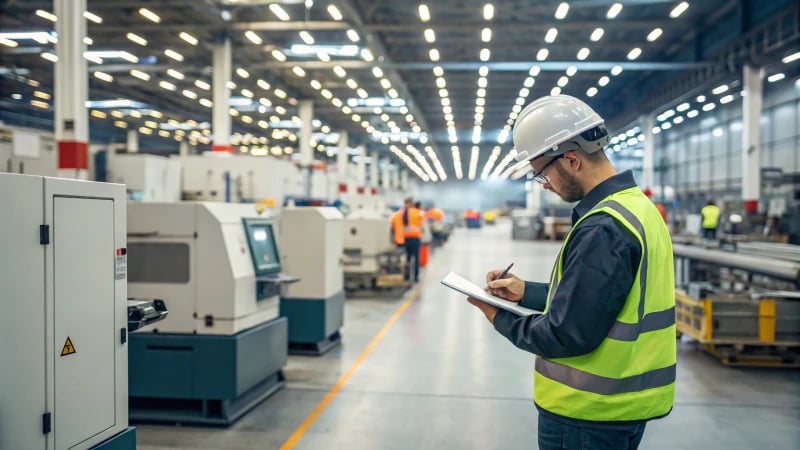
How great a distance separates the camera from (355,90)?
2416 cm

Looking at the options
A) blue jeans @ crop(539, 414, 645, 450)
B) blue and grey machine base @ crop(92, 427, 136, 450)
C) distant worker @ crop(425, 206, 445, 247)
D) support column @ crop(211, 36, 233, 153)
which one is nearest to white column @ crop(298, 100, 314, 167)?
distant worker @ crop(425, 206, 445, 247)

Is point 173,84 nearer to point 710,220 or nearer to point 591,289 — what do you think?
point 710,220

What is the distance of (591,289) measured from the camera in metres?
1.86

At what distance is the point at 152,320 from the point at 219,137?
42.0 feet

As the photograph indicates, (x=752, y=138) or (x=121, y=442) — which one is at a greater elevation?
(x=752, y=138)

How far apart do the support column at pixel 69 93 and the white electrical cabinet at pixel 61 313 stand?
6.70 m

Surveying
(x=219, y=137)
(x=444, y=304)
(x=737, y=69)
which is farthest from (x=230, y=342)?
(x=737, y=69)

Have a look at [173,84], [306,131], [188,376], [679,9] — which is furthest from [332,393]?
[173,84]

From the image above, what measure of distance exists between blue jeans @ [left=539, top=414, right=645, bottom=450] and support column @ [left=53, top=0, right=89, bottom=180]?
8624 millimetres

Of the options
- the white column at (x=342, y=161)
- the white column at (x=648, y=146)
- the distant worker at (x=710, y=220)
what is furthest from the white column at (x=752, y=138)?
the white column at (x=342, y=161)

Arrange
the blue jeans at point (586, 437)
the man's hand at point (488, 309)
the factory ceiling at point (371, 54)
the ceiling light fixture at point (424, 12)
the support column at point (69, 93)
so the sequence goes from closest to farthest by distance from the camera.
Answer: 1. the blue jeans at point (586, 437)
2. the man's hand at point (488, 309)
3. the support column at point (69, 93)
4. the ceiling light fixture at point (424, 12)
5. the factory ceiling at point (371, 54)

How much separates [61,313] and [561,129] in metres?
2.18

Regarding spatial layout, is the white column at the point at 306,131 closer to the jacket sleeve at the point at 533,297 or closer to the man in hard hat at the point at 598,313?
the jacket sleeve at the point at 533,297

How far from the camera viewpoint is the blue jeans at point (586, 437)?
1995 mm
